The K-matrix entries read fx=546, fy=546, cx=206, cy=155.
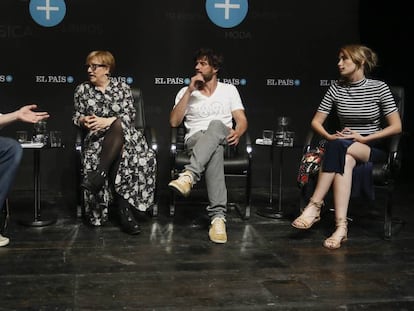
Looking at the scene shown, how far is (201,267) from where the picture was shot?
279 centimetres

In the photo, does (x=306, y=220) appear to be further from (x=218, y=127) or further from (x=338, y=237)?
(x=218, y=127)

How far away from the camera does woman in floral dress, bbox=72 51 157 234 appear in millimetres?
3482

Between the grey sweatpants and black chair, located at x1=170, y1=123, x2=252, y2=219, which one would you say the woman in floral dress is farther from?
the grey sweatpants

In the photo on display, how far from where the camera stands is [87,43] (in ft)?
14.7

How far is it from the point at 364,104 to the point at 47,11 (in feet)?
8.55

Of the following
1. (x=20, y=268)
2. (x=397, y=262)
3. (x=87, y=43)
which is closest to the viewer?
(x=20, y=268)

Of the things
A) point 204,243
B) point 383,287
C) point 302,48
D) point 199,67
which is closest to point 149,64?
point 199,67

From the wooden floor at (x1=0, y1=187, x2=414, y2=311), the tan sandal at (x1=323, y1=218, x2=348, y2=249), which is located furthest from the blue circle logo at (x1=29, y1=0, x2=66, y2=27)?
the tan sandal at (x1=323, y1=218, x2=348, y2=249)

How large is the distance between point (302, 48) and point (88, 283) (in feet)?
9.98

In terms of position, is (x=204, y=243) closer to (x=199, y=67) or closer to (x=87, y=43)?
(x=199, y=67)

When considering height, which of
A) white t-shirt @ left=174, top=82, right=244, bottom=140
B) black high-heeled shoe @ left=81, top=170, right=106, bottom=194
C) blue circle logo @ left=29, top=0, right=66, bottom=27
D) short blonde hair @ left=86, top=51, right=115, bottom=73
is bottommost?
black high-heeled shoe @ left=81, top=170, right=106, bottom=194

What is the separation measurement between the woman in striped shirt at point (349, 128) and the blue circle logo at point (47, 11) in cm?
228

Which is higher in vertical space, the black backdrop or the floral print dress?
the black backdrop

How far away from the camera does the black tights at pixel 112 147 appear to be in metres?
3.38
